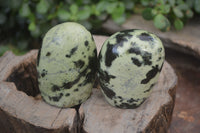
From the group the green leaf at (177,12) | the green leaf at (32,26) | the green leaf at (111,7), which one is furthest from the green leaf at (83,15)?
the green leaf at (177,12)

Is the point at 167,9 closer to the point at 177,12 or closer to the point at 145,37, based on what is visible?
the point at 177,12

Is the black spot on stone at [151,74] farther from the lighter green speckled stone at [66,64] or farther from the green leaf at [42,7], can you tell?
the green leaf at [42,7]

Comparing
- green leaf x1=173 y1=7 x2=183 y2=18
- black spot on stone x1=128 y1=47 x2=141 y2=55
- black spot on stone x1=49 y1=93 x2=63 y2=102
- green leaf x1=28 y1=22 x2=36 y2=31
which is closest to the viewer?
black spot on stone x1=128 y1=47 x2=141 y2=55

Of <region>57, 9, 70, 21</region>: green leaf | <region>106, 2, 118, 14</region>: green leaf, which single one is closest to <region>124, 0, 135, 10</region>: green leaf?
<region>106, 2, 118, 14</region>: green leaf

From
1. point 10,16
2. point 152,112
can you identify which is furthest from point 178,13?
point 10,16

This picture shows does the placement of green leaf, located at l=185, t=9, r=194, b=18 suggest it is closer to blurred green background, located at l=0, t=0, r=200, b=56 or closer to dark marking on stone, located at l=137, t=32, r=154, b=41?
blurred green background, located at l=0, t=0, r=200, b=56

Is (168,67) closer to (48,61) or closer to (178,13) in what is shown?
(178,13)
